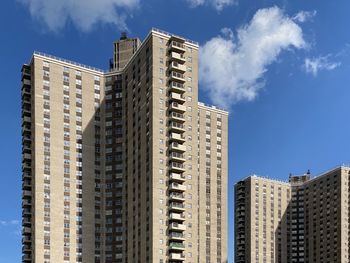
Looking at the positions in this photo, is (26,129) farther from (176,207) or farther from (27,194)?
(176,207)

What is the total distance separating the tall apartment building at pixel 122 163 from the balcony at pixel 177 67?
1.05 ft

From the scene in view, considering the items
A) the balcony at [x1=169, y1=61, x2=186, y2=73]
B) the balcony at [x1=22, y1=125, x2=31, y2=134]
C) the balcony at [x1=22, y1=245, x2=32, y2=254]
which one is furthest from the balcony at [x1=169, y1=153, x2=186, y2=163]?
the balcony at [x1=22, y1=245, x2=32, y2=254]

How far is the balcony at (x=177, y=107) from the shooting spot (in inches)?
4931

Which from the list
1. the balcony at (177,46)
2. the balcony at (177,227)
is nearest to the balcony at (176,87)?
the balcony at (177,46)

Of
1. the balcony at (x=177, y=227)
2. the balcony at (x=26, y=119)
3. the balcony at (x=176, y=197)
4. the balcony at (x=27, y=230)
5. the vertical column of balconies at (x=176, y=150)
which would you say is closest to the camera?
the balcony at (x=177, y=227)

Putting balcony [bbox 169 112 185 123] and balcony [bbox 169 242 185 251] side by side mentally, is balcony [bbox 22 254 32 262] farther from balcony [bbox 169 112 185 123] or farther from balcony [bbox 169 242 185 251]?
balcony [bbox 169 112 185 123]

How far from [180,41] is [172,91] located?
14.2 meters

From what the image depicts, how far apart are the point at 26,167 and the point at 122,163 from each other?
26881 mm

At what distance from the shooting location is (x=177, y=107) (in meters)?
126

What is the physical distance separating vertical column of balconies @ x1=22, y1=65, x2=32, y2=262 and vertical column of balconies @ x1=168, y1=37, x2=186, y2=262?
4233 centimetres

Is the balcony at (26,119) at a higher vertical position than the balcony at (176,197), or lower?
higher

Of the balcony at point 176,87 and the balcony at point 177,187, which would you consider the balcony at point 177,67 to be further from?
the balcony at point 177,187

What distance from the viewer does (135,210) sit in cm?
12875

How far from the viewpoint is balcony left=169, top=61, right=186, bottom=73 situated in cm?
12730
